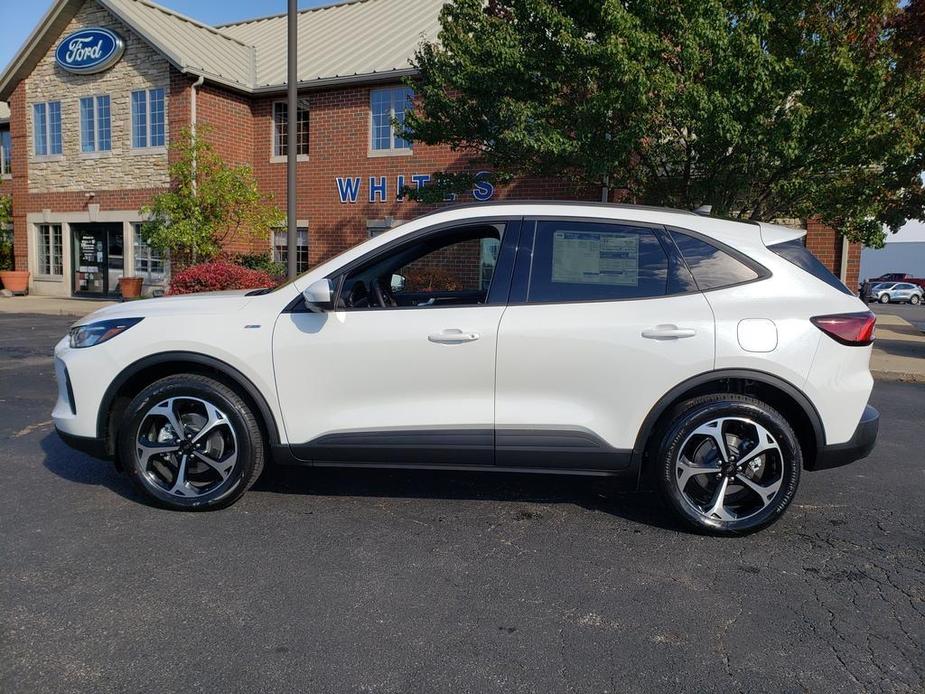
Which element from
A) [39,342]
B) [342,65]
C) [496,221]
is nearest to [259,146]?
[342,65]

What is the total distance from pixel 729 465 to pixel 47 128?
78.8 feet

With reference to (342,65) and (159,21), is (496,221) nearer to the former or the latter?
(342,65)

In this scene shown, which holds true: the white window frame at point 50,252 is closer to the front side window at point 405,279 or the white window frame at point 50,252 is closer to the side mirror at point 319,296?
the front side window at point 405,279

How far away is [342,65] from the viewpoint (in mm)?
18609

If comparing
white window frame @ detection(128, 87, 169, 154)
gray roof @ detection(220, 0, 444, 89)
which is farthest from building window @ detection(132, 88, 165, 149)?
gray roof @ detection(220, 0, 444, 89)

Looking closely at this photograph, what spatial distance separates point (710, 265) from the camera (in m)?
3.77

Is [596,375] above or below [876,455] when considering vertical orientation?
above

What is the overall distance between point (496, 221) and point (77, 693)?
285 cm

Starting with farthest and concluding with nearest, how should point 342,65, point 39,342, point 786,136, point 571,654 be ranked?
point 342,65 < point 39,342 < point 786,136 < point 571,654

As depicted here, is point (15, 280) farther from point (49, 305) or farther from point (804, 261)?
point (804, 261)

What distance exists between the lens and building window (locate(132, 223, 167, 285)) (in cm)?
2020

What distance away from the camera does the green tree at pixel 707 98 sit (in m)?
9.17

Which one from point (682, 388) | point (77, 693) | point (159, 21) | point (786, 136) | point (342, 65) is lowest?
point (77, 693)

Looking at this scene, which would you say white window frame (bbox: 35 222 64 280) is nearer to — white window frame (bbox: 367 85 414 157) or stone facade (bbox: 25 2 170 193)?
stone facade (bbox: 25 2 170 193)
